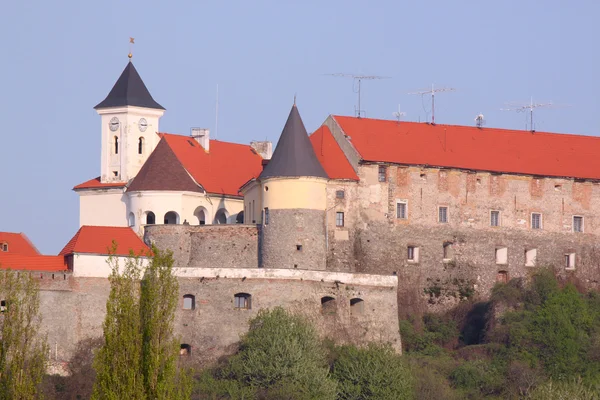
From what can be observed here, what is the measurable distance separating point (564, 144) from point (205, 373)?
24.5m

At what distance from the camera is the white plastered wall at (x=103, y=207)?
81312 mm

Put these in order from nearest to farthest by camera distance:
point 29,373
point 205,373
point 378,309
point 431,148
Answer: point 29,373 → point 205,373 → point 378,309 → point 431,148

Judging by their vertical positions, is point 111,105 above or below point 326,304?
above

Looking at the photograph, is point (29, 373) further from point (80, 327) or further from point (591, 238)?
point (591, 238)

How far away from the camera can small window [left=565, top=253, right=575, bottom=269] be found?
79625 millimetres

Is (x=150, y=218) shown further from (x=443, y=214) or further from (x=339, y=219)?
(x=443, y=214)

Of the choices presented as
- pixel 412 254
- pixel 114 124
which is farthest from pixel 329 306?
pixel 114 124

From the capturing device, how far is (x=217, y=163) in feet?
279

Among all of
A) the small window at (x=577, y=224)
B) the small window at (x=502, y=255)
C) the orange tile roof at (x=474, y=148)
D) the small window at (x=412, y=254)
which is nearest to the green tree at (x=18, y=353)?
the small window at (x=412, y=254)

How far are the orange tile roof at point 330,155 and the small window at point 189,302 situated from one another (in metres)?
8.80

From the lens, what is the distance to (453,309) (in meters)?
77.2

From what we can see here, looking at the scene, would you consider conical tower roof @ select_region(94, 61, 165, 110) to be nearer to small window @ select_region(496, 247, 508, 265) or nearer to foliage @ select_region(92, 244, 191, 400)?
small window @ select_region(496, 247, 508, 265)

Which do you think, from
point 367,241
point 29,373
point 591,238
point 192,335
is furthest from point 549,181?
point 29,373

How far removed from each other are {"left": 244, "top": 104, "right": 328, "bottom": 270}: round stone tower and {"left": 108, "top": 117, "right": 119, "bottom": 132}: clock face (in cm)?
1248
